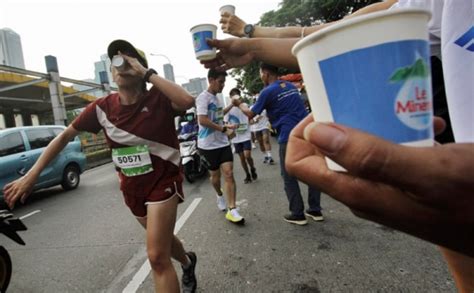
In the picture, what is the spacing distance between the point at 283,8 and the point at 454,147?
16.7 metres

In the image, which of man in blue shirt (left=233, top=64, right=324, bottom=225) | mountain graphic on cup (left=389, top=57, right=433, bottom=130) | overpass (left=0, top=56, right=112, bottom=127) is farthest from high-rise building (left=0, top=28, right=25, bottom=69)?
mountain graphic on cup (left=389, top=57, right=433, bottom=130)

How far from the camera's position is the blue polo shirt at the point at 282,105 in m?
3.68

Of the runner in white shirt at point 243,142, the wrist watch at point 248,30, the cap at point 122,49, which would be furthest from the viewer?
the runner in white shirt at point 243,142

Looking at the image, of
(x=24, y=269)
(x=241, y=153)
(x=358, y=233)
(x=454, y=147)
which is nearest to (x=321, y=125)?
(x=454, y=147)

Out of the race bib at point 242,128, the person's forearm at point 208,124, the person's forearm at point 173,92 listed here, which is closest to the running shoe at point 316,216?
the person's forearm at point 208,124

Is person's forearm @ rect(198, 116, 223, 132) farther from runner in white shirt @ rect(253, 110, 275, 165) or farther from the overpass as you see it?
the overpass

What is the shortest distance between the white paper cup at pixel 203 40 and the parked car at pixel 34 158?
20.3 feet

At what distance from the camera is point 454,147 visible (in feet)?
1.66

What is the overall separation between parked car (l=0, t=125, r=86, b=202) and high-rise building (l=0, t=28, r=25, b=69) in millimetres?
41109

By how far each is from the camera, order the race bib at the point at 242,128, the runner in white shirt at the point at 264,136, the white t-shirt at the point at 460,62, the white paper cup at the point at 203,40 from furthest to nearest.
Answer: the runner in white shirt at the point at 264,136
the race bib at the point at 242,128
the white paper cup at the point at 203,40
the white t-shirt at the point at 460,62

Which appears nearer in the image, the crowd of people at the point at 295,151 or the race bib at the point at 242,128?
the crowd of people at the point at 295,151

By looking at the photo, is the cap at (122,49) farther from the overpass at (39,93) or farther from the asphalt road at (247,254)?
the overpass at (39,93)

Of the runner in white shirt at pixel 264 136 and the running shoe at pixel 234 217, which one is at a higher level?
the runner in white shirt at pixel 264 136

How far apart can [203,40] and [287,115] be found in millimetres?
2202
